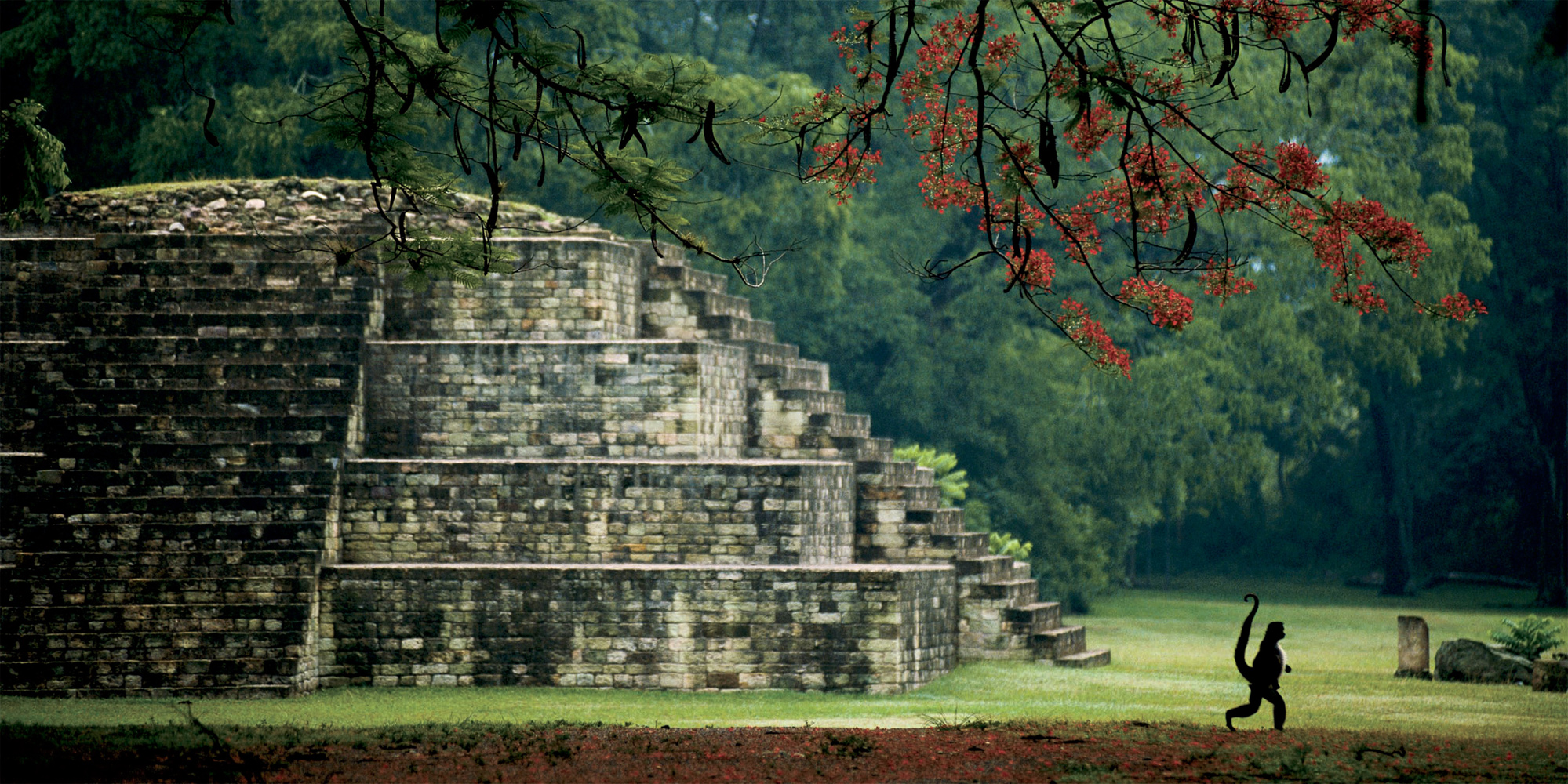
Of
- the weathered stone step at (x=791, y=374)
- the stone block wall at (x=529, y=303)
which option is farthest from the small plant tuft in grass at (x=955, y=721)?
the stone block wall at (x=529, y=303)

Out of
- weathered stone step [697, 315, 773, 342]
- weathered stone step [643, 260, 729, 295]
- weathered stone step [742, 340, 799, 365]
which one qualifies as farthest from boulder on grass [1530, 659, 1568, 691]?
weathered stone step [643, 260, 729, 295]

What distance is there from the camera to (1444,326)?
90.1 feet

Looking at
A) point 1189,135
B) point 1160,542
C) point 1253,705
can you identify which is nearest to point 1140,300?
point 1253,705

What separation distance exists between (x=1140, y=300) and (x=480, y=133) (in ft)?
53.7

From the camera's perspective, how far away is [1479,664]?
15.5 metres

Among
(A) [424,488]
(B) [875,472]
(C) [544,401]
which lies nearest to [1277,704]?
(B) [875,472]

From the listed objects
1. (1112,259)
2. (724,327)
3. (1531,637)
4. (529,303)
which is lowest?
(1531,637)

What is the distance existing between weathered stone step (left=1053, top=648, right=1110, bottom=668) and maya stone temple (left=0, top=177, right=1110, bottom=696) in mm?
51

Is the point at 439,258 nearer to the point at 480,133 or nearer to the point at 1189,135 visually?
the point at 480,133

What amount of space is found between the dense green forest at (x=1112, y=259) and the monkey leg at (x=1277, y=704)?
14963mm

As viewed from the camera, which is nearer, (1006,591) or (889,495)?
(1006,591)

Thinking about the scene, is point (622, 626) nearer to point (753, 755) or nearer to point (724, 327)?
point (724, 327)

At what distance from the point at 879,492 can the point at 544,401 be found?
3.83m

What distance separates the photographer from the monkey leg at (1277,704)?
10062 millimetres
